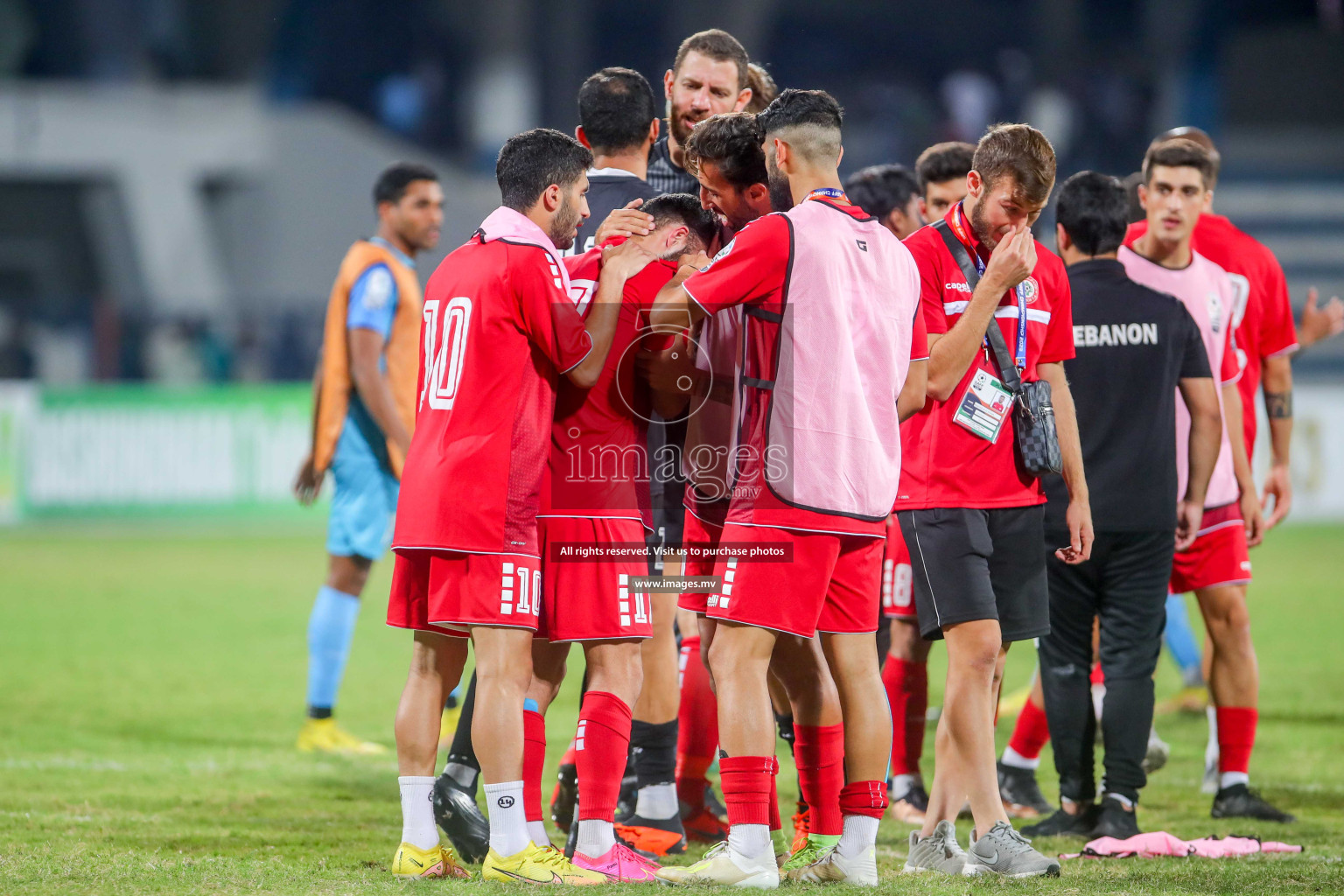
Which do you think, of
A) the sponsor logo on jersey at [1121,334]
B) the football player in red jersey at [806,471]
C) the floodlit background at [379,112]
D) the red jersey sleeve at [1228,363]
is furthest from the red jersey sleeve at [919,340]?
the floodlit background at [379,112]

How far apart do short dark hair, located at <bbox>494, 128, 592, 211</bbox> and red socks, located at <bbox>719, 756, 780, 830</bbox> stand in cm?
174

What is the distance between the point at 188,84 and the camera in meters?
26.6

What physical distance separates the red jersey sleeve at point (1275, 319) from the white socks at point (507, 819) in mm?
4154

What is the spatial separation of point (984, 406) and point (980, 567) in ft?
1.66

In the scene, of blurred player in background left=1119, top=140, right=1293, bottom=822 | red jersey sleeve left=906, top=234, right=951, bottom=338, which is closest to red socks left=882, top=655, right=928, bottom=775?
blurred player in background left=1119, top=140, right=1293, bottom=822

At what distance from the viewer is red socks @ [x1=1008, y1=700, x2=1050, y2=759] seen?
5.51 metres

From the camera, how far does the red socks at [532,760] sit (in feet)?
14.1

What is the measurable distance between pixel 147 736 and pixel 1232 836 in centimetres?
483

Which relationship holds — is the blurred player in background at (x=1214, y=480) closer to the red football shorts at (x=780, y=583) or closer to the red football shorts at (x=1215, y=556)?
the red football shorts at (x=1215, y=556)

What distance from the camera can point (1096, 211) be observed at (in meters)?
5.05

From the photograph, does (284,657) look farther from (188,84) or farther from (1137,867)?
(188,84)

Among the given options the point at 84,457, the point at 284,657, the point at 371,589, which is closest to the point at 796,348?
the point at 284,657

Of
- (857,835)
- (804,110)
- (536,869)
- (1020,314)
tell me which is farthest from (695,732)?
(804,110)

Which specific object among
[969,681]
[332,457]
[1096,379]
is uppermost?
[1096,379]
